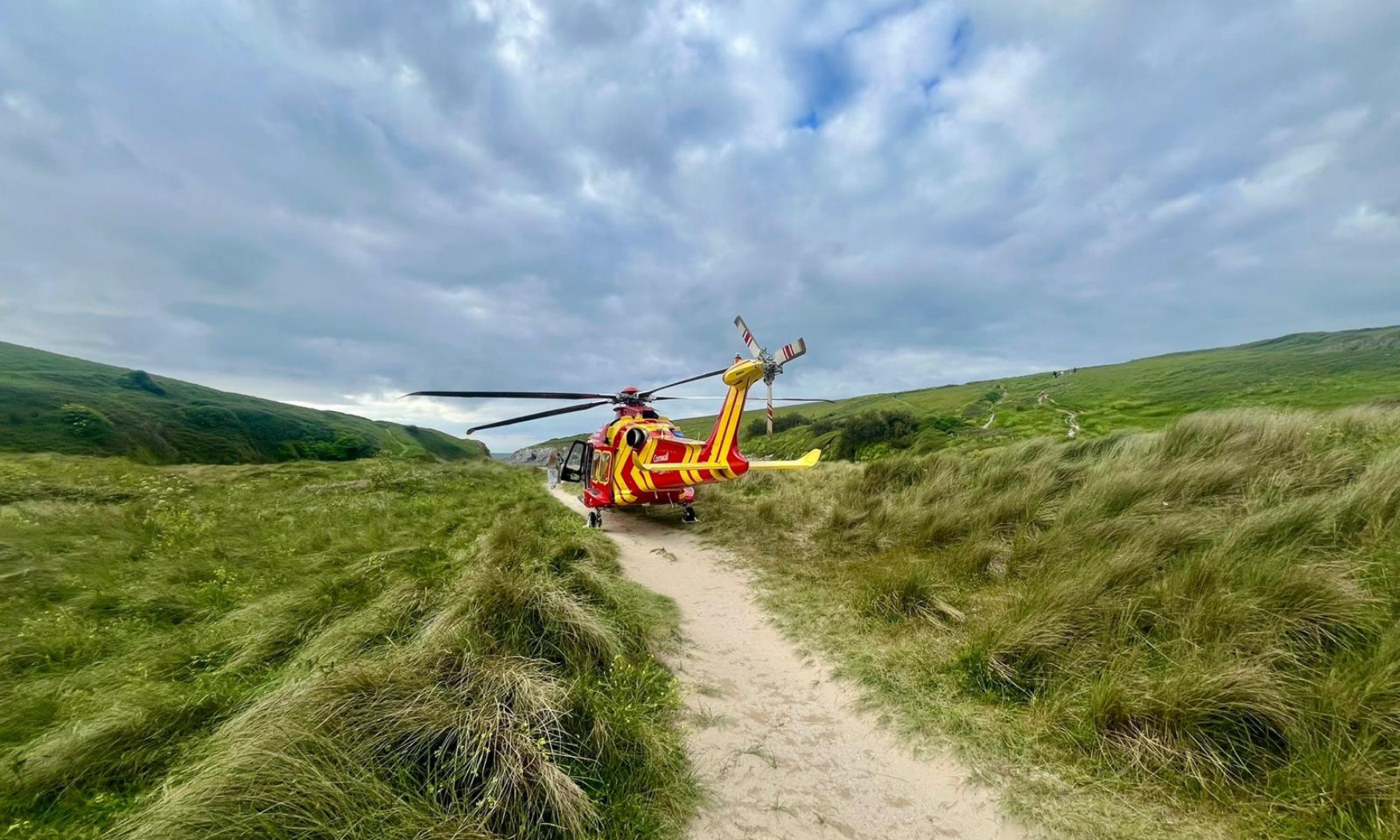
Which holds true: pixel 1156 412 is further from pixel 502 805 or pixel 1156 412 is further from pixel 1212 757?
pixel 502 805

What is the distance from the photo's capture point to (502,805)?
2711 millimetres

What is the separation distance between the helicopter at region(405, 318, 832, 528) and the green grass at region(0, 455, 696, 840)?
4.85m

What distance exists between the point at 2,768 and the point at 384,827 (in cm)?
229

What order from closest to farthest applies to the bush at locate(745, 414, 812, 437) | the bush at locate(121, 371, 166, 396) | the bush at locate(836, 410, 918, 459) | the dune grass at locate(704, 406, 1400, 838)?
the dune grass at locate(704, 406, 1400, 838) < the bush at locate(836, 410, 918, 459) < the bush at locate(121, 371, 166, 396) < the bush at locate(745, 414, 812, 437)

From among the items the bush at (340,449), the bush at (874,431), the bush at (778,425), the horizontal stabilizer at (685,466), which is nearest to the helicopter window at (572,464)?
the horizontal stabilizer at (685,466)

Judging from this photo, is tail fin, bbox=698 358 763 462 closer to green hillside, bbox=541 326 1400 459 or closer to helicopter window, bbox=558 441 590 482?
helicopter window, bbox=558 441 590 482

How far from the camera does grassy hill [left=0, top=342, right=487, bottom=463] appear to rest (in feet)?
83.7

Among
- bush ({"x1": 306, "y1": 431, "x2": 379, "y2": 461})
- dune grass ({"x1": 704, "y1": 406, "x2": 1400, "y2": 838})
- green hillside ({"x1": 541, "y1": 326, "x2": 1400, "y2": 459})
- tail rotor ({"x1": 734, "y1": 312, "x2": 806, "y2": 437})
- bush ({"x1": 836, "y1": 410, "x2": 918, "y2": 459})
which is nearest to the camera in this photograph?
dune grass ({"x1": 704, "y1": 406, "x2": 1400, "y2": 838})

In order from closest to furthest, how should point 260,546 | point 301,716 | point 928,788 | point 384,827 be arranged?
point 384,827 < point 301,716 < point 928,788 < point 260,546

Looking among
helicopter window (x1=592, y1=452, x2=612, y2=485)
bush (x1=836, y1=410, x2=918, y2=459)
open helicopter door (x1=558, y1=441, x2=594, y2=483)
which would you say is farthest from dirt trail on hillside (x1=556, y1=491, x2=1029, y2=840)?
bush (x1=836, y1=410, x2=918, y2=459)

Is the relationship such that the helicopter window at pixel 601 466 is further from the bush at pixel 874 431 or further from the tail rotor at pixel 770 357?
the bush at pixel 874 431

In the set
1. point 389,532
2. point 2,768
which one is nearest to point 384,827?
point 2,768

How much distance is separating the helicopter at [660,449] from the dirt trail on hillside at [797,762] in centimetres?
580

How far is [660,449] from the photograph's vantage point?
41.3ft
